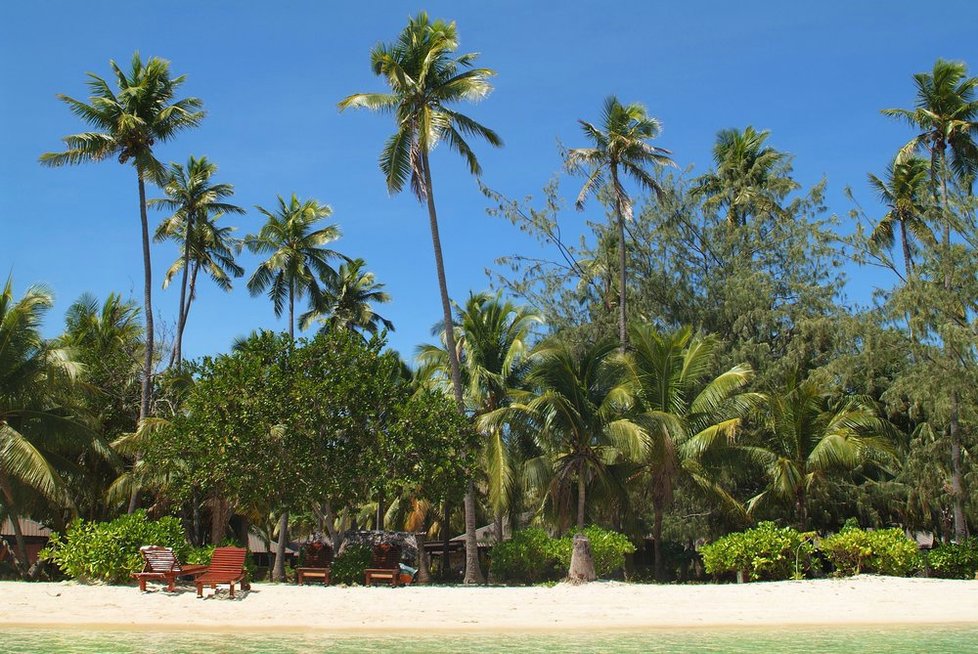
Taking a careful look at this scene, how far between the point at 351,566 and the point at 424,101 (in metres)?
13.2

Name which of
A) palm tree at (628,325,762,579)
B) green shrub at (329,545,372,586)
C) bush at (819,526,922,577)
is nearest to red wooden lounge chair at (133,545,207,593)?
green shrub at (329,545,372,586)

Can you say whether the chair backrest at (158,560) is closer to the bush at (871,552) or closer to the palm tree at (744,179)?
the bush at (871,552)

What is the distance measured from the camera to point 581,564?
771 inches

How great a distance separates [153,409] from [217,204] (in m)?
8.24

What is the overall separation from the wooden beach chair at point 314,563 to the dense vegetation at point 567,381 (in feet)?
3.16

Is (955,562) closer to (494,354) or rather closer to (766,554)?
(766,554)

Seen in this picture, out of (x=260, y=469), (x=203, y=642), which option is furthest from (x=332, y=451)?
(x=203, y=642)

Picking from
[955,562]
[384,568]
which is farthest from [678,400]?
[384,568]

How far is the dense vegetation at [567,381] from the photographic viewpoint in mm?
22062

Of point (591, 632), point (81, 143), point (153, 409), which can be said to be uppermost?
point (81, 143)

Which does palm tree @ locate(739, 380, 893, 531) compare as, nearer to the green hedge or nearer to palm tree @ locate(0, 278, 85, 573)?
the green hedge

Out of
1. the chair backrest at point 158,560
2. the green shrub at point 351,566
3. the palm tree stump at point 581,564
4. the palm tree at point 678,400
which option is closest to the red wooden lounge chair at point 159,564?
the chair backrest at point 158,560

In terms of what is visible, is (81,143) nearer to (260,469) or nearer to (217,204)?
(217,204)

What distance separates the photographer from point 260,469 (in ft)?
71.1
